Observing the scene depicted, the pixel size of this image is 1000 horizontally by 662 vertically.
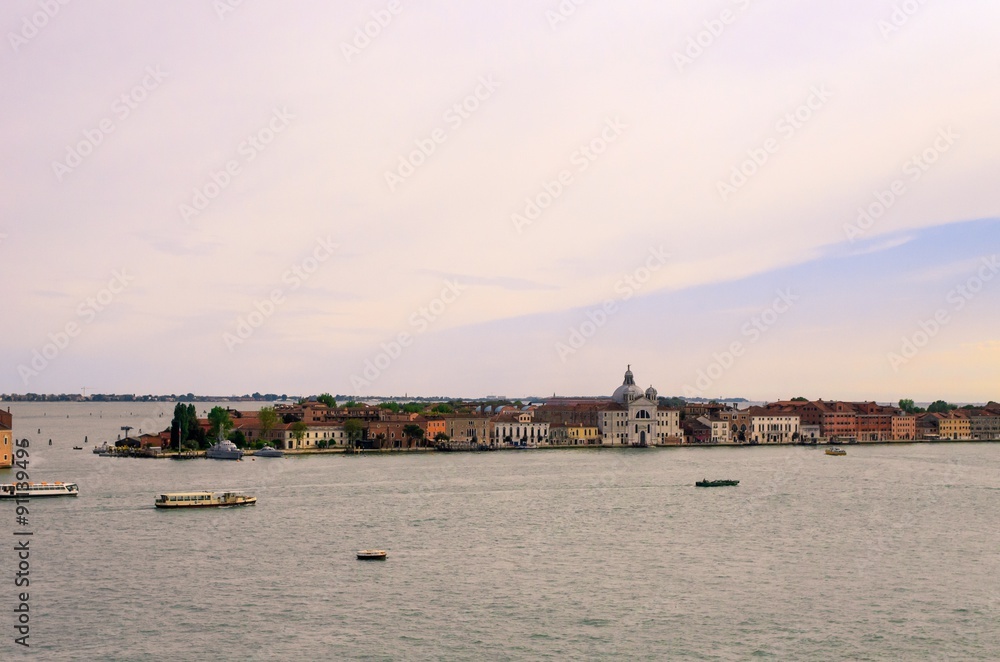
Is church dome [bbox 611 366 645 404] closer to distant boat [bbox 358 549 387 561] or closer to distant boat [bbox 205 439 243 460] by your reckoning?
distant boat [bbox 205 439 243 460]

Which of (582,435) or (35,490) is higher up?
(582,435)

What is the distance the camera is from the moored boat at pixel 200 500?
31297 millimetres

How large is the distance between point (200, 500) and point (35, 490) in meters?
6.02

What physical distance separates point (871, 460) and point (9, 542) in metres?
50.8

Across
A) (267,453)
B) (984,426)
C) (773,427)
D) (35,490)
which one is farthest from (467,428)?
(984,426)

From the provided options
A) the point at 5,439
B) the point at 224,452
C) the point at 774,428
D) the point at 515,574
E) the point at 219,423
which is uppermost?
the point at 219,423

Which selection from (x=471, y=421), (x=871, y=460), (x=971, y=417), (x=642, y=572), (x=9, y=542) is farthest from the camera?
(x=971, y=417)

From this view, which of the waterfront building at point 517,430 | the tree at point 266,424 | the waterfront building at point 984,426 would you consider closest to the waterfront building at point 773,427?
the waterfront building at point 984,426

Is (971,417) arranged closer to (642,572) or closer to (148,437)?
(148,437)

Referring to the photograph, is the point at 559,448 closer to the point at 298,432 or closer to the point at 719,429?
the point at 719,429

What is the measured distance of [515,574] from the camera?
21.0m

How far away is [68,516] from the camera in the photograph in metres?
29.0

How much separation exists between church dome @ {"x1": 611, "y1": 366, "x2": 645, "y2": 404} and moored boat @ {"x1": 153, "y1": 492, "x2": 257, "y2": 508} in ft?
183

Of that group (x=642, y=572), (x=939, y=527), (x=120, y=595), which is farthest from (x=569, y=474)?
(x=120, y=595)
